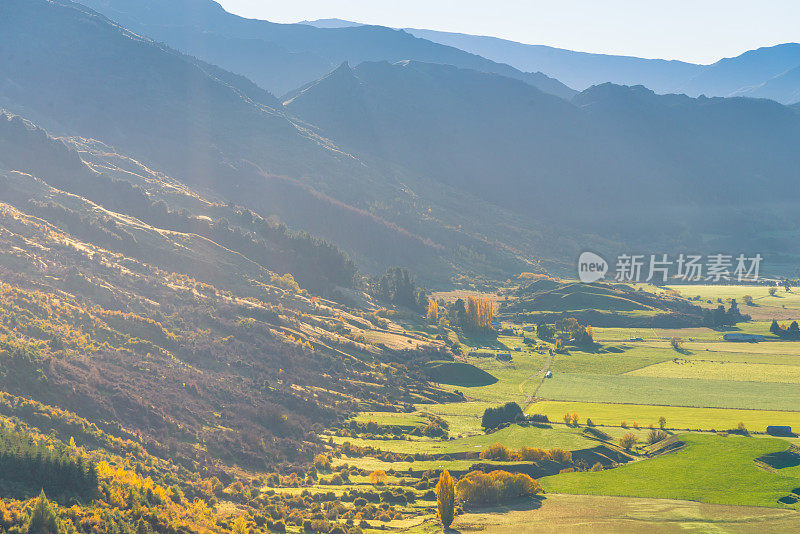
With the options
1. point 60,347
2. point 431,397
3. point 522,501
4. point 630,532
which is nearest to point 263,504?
point 522,501

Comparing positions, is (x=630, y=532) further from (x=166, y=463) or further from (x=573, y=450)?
(x=166, y=463)

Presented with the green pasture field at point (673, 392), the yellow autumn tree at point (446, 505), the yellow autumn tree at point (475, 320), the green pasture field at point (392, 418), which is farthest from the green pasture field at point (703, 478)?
the yellow autumn tree at point (475, 320)

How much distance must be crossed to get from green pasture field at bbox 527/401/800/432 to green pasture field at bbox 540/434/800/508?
47.7ft

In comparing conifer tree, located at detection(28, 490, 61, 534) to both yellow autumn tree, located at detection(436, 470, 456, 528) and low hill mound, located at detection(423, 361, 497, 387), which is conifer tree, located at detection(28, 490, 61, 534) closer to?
yellow autumn tree, located at detection(436, 470, 456, 528)

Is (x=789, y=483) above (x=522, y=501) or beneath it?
above

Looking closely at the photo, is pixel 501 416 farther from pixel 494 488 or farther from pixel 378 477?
pixel 494 488

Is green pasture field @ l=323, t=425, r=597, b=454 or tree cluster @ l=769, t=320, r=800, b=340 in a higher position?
tree cluster @ l=769, t=320, r=800, b=340

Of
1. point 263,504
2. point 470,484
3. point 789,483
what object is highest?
point 789,483

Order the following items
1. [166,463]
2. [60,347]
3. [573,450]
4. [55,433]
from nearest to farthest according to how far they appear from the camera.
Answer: [55,433], [166,463], [573,450], [60,347]

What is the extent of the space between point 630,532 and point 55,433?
55799mm

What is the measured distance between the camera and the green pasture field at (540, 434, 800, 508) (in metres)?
71.8

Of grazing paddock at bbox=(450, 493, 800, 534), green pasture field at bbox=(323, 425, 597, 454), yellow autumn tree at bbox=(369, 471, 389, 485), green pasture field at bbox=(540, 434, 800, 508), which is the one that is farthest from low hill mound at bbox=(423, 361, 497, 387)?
grazing paddock at bbox=(450, 493, 800, 534)

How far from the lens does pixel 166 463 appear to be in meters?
75.6

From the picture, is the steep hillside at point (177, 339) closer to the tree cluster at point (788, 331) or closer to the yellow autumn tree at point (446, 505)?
the yellow autumn tree at point (446, 505)
